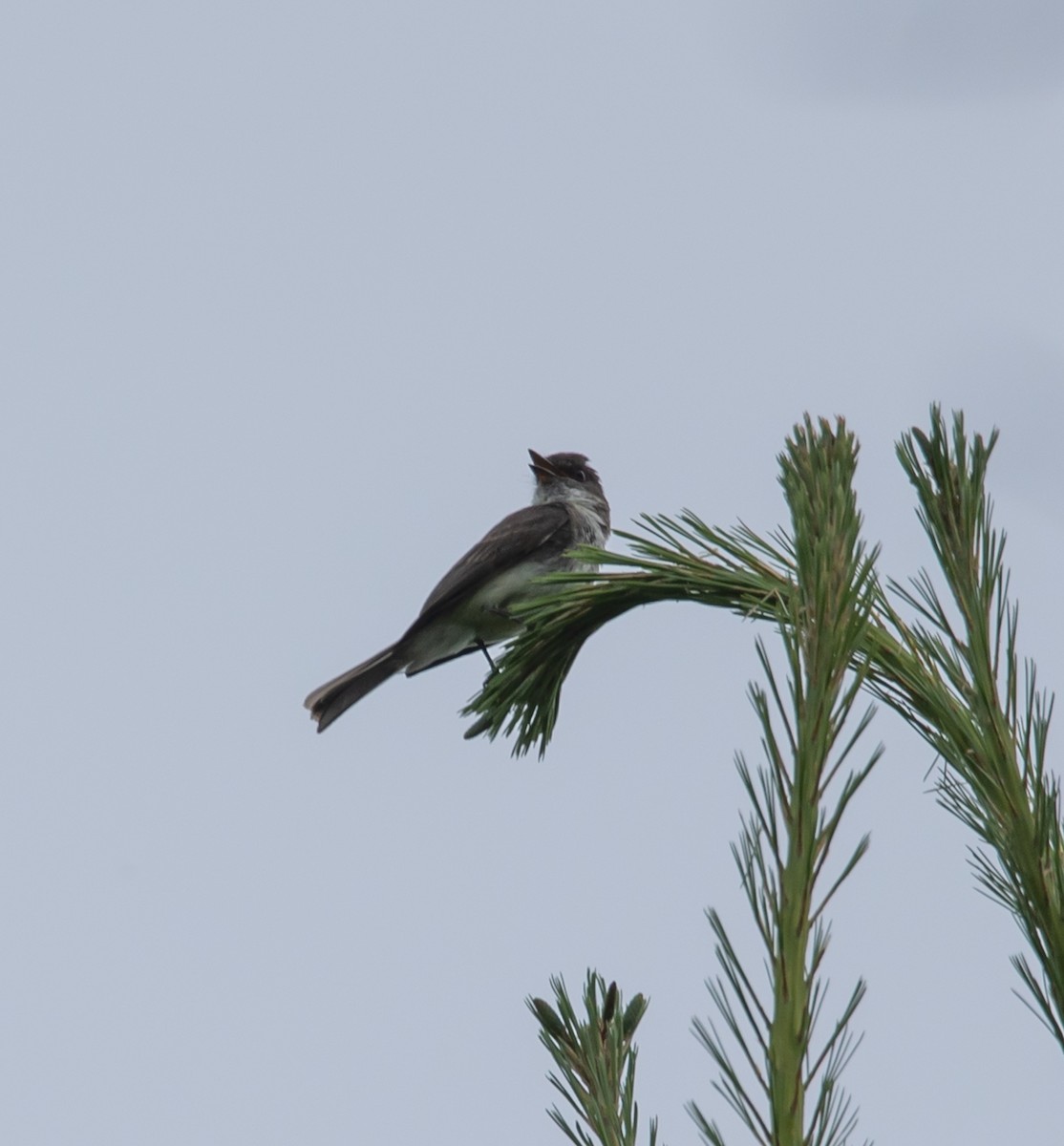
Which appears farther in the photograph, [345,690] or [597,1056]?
[345,690]

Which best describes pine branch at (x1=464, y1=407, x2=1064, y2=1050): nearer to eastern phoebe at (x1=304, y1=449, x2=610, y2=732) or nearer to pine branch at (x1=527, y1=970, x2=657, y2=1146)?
pine branch at (x1=527, y1=970, x2=657, y2=1146)

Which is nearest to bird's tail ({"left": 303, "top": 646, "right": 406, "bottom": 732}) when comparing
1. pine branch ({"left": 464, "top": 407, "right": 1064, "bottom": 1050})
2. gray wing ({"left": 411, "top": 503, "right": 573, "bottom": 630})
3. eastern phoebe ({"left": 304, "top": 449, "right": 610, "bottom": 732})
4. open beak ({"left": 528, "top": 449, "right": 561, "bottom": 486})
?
eastern phoebe ({"left": 304, "top": 449, "right": 610, "bottom": 732})

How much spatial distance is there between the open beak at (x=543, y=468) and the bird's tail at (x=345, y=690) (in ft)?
6.46

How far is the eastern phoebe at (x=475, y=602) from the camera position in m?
7.18

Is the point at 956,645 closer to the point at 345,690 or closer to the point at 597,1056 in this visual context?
the point at 597,1056

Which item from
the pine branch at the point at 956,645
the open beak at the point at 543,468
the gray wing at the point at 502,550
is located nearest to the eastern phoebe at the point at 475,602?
the gray wing at the point at 502,550

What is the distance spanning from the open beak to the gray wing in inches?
37.7

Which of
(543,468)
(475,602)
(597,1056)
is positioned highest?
(543,468)

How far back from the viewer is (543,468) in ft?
29.3

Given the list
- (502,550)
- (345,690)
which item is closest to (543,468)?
(502,550)

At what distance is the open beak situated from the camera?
29.2 feet

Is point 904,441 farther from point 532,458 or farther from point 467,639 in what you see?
point 532,458

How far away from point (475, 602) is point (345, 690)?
0.75 meters

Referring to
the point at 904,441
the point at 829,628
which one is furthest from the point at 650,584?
the point at 829,628
